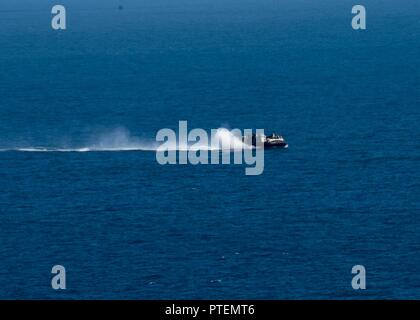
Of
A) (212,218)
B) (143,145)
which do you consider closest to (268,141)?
(143,145)

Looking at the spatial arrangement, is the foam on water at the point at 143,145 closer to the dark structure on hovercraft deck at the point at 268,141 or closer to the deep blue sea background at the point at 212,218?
the dark structure on hovercraft deck at the point at 268,141

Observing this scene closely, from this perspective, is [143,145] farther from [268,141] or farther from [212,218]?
[212,218]

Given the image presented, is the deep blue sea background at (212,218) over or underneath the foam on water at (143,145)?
underneath

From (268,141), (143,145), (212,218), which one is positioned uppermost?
(143,145)

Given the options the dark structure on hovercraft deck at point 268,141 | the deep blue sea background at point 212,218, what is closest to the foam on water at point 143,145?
the dark structure on hovercraft deck at point 268,141

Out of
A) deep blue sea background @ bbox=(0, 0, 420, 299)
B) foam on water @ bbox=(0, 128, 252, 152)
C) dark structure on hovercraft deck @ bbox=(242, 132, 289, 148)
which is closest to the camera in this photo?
deep blue sea background @ bbox=(0, 0, 420, 299)

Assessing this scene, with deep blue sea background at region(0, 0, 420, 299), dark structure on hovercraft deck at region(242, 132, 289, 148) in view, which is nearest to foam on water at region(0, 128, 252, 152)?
dark structure on hovercraft deck at region(242, 132, 289, 148)

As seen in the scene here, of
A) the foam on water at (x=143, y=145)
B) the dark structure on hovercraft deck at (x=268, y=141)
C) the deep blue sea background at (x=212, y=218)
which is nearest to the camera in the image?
the deep blue sea background at (x=212, y=218)

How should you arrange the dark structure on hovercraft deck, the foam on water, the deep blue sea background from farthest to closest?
1. the foam on water
2. the dark structure on hovercraft deck
3. the deep blue sea background

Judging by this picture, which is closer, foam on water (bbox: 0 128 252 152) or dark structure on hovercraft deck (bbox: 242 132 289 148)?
dark structure on hovercraft deck (bbox: 242 132 289 148)

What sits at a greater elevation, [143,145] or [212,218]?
[143,145]

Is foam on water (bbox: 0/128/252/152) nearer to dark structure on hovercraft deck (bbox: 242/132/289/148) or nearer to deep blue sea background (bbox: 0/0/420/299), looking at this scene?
dark structure on hovercraft deck (bbox: 242/132/289/148)
